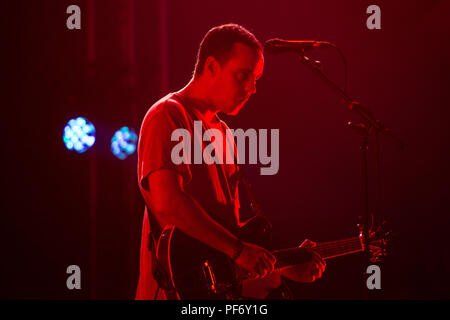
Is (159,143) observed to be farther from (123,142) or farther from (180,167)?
(123,142)

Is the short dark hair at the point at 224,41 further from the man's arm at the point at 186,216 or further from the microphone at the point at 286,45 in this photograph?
the man's arm at the point at 186,216

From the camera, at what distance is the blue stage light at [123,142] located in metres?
3.87

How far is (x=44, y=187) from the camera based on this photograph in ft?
13.0

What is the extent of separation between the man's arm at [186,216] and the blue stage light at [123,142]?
6.81 ft

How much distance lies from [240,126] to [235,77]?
179 centimetres

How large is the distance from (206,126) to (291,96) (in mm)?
1984

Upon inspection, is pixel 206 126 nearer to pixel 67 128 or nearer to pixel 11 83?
pixel 67 128

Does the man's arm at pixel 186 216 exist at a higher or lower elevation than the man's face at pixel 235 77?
lower

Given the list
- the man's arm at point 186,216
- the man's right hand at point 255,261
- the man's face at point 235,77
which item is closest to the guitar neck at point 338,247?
the man's right hand at point 255,261

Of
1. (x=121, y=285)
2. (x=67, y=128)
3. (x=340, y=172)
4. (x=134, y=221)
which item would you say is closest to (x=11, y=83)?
(x=67, y=128)

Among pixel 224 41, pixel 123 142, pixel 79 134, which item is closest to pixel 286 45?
pixel 224 41

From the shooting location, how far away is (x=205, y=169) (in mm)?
1997

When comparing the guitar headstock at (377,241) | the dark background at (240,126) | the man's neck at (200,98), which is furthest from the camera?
the dark background at (240,126)

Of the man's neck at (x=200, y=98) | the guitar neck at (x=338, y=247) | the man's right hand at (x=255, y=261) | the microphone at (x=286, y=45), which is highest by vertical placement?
the microphone at (x=286, y=45)
